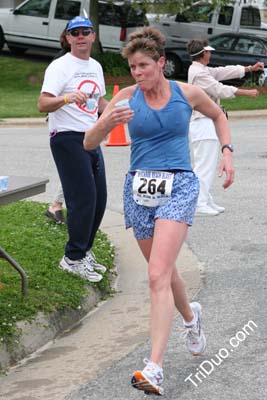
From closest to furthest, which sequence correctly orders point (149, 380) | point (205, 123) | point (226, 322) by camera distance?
point (149, 380), point (226, 322), point (205, 123)

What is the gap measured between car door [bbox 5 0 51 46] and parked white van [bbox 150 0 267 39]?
10.1ft

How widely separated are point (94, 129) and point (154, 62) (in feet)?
1.61

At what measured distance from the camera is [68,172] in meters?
7.07

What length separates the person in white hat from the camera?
382 inches

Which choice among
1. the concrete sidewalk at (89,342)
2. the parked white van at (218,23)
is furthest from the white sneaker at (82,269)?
the parked white van at (218,23)

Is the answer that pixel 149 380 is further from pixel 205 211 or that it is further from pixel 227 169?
pixel 205 211

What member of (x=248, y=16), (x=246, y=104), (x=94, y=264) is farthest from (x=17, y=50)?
(x=94, y=264)

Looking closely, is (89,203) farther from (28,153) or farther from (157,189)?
(28,153)

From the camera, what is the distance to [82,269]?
7211 mm

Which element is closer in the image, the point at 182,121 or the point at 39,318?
the point at 182,121

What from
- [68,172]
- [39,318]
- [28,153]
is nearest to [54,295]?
[39,318]

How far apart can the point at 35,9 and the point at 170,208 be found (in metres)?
23.0

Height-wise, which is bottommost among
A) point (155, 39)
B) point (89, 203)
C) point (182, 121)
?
point (89, 203)

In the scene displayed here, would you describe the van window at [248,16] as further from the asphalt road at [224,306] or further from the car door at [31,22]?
the asphalt road at [224,306]
